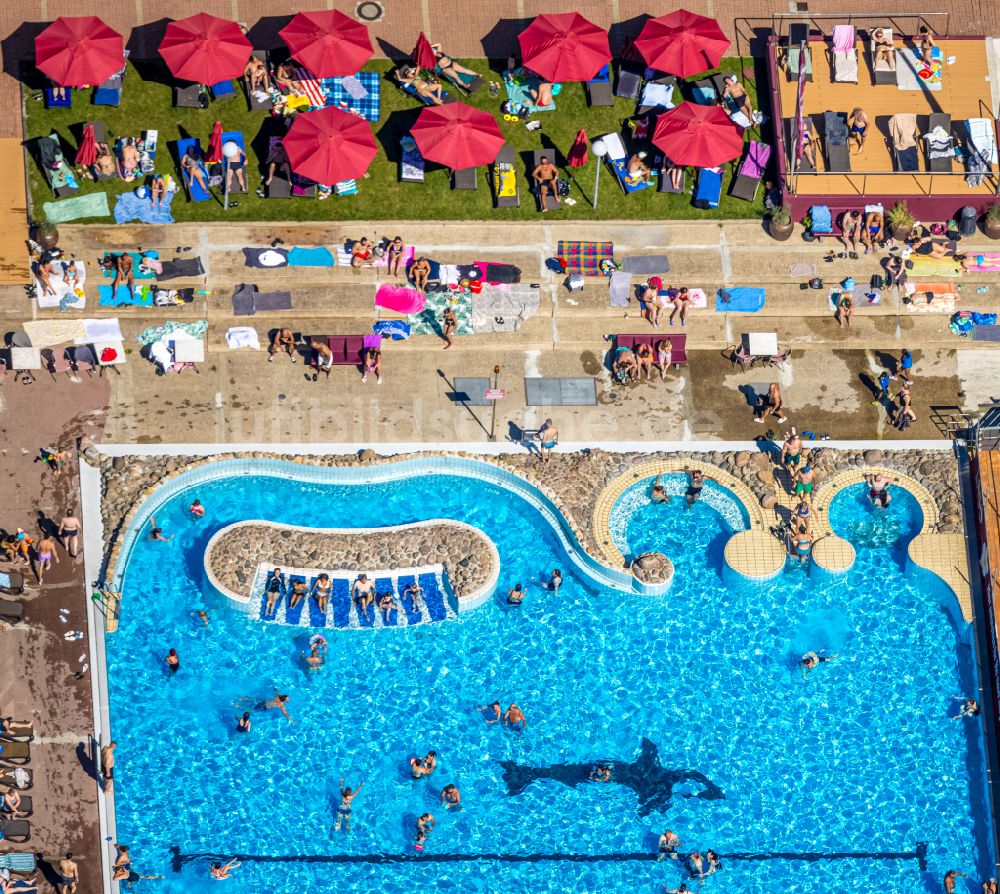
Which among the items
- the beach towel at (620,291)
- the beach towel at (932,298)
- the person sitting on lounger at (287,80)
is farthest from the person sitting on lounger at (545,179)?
the beach towel at (932,298)

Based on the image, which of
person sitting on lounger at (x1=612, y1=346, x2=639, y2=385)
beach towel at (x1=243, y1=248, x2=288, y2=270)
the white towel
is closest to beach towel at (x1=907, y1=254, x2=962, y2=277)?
person sitting on lounger at (x1=612, y1=346, x2=639, y2=385)

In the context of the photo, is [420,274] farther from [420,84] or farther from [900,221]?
[900,221]

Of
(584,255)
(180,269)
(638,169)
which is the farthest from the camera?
(638,169)

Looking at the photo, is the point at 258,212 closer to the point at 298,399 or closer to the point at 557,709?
the point at 298,399

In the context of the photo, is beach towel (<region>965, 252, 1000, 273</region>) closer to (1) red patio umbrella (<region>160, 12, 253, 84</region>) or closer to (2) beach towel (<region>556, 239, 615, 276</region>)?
(2) beach towel (<region>556, 239, 615, 276</region>)

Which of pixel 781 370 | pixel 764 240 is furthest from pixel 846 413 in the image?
pixel 764 240

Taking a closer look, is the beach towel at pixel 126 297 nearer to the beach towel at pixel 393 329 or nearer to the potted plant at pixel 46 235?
the potted plant at pixel 46 235

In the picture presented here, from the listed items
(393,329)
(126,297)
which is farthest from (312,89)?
(126,297)
